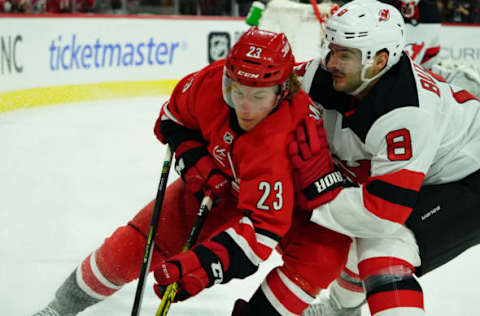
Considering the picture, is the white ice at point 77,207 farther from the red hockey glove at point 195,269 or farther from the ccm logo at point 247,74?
the ccm logo at point 247,74

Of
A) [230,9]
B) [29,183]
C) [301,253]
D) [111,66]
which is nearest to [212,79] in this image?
A: [301,253]

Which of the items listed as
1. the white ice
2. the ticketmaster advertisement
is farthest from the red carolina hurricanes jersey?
the ticketmaster advertisement

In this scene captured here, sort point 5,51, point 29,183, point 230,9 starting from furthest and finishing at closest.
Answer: point 230,9, point 5,51, point 29,183

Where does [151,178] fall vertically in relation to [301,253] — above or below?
below

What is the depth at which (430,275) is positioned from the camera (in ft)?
10.1

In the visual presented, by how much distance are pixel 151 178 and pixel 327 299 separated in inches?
82.4

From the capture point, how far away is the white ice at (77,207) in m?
2.69

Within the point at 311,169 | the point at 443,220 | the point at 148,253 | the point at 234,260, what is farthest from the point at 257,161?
the point at 443,220

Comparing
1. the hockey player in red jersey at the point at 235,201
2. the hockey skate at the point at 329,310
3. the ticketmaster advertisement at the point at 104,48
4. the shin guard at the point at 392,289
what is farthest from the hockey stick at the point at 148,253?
the ticketmaster advertisement at the point at 104,48

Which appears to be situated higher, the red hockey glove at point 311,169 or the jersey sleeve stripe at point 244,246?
the red hockey glove at point 311,169

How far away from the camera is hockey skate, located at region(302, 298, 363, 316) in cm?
240

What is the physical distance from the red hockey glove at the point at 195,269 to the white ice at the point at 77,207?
87 cm

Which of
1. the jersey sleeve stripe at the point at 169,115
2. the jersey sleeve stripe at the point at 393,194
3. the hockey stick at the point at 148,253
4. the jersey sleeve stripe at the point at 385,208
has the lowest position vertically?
the hockey stick at the point at 148,253

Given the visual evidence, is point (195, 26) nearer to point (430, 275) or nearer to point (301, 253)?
point (430, 275)
